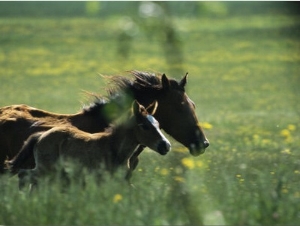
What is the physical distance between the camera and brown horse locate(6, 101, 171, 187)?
9344 mm

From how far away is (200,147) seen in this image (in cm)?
1046

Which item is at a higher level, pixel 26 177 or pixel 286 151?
pixel 26 177

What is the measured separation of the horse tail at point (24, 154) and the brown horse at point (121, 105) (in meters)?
0.39

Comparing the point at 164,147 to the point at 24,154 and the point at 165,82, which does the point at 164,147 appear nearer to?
the point at 165,82

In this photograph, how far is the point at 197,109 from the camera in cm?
2306

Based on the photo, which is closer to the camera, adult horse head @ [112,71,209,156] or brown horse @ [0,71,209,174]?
brown horse @ [0,71,209,174]

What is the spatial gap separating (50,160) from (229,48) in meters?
32.5

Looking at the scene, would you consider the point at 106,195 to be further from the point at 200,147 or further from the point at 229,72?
the point at 229,72

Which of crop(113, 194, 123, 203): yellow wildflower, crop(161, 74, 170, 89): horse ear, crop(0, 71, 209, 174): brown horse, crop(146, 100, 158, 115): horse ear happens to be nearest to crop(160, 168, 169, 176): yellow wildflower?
crop(0, 71, 209, 174): brown horse

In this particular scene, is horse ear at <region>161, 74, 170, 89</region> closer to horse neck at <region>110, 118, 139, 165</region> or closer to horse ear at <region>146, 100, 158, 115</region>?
Result: horse ear at <region>146, 100, 158, 115</region>

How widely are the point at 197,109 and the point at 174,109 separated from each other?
41.3 ft

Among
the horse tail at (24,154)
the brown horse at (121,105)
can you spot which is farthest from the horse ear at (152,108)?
the horse tail at (24,154)

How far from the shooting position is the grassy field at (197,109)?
7.79m

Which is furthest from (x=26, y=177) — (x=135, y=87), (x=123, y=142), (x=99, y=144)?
(x=135, y=87)
